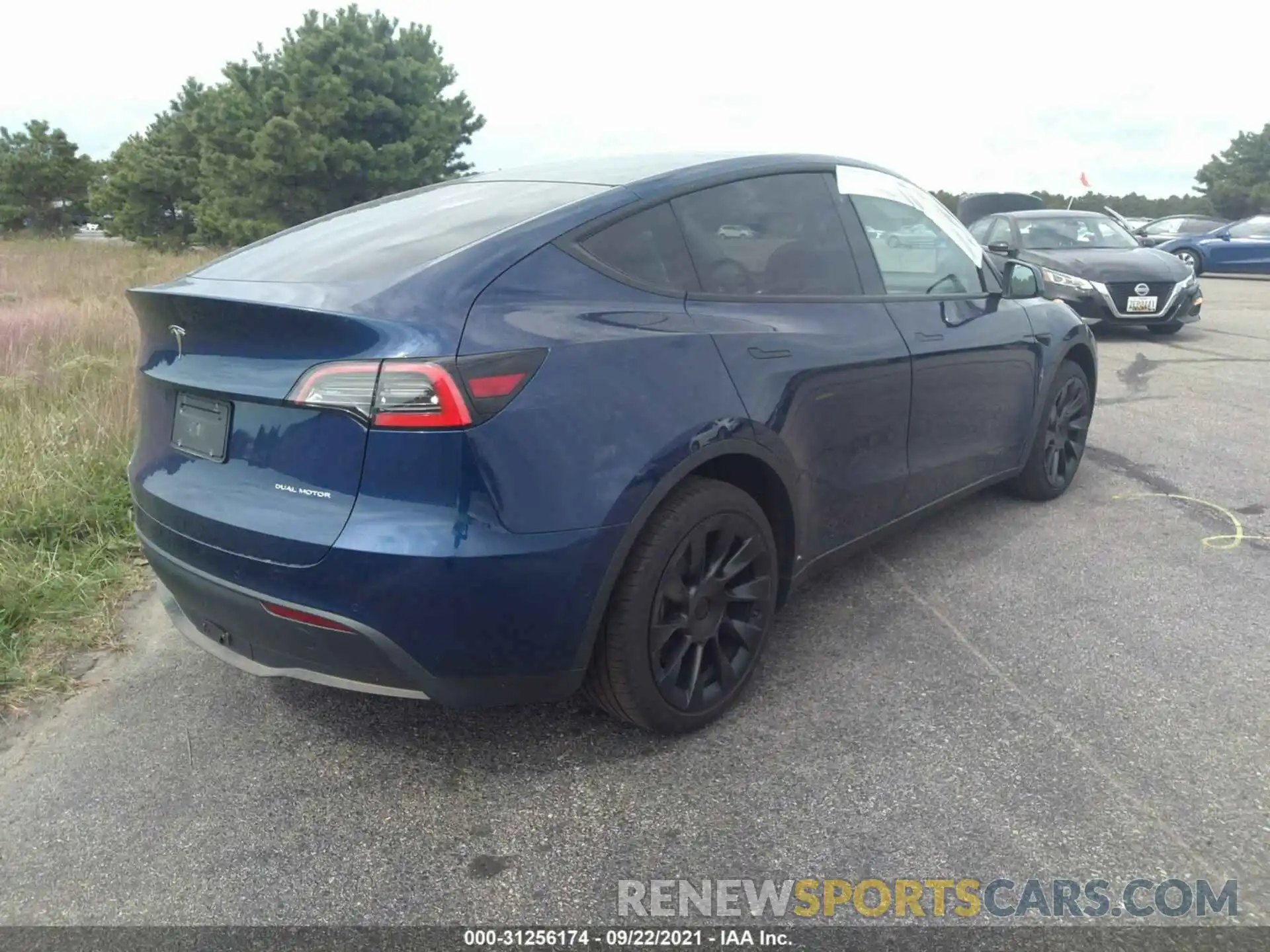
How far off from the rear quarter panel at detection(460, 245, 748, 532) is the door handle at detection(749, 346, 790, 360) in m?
0.19

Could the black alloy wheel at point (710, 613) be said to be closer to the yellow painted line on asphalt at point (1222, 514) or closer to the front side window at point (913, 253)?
the front side window at point (913, 253)

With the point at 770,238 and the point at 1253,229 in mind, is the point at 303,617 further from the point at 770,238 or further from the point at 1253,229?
the point at 1253,229

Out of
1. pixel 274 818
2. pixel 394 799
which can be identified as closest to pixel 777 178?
pixel 394 799

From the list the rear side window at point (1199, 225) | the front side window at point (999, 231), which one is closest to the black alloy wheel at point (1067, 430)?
the front side window at point (999, 231)

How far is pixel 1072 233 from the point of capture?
37.5 feet

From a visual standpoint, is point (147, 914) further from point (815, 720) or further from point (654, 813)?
point (815, 720)

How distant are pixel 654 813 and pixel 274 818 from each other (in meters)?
0.98

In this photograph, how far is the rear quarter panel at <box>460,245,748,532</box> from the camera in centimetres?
227

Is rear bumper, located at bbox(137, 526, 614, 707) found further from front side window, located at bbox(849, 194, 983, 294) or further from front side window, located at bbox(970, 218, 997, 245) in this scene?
front side window, located at bbox(970, 218, 997, 245)

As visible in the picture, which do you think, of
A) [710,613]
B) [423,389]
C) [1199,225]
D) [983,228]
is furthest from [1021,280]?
[1199,225]

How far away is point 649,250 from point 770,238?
23.2 inches

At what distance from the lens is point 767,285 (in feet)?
10.1

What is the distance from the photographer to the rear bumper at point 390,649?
231 cm

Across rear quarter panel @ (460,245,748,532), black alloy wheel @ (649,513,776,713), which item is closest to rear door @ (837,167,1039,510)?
black alloy wheel @ (649,513,776,713)
